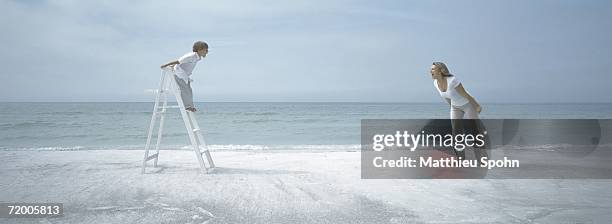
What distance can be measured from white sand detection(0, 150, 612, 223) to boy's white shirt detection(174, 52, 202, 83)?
50.2 inches

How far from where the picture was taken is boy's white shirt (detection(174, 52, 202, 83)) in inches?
179

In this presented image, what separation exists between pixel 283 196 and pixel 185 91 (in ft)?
6.83

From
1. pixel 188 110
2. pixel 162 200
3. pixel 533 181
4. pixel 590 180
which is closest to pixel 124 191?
pixel 162 200

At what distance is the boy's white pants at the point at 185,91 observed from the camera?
4.78 metres

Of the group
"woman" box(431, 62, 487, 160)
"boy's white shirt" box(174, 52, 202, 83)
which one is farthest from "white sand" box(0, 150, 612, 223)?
"boy's white shirt" box(174, 52, 202, 83)

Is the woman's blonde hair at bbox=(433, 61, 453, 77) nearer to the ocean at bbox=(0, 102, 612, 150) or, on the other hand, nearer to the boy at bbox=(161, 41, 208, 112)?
the boy at bbox=(161, 41, 208, 112)

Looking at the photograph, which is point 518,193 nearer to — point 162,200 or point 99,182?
point 162,200

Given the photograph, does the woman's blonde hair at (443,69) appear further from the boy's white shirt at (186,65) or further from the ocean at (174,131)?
the ocean at (174,131)

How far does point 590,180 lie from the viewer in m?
4.47

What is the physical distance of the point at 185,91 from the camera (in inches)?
190

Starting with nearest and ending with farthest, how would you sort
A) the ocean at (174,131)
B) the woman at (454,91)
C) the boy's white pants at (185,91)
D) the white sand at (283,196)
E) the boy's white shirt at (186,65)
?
the white sand at (283,196)
the woman at (454,91)
the boy's white shirt at (186,65)
the boy's white pants at (185,91)
the ocean at (174,131)

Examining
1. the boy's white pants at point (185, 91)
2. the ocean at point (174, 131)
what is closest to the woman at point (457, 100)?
the boy's white pants at point (185, 91)

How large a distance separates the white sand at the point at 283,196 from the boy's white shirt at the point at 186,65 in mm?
1274

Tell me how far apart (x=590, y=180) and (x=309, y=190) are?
342 centimetres
